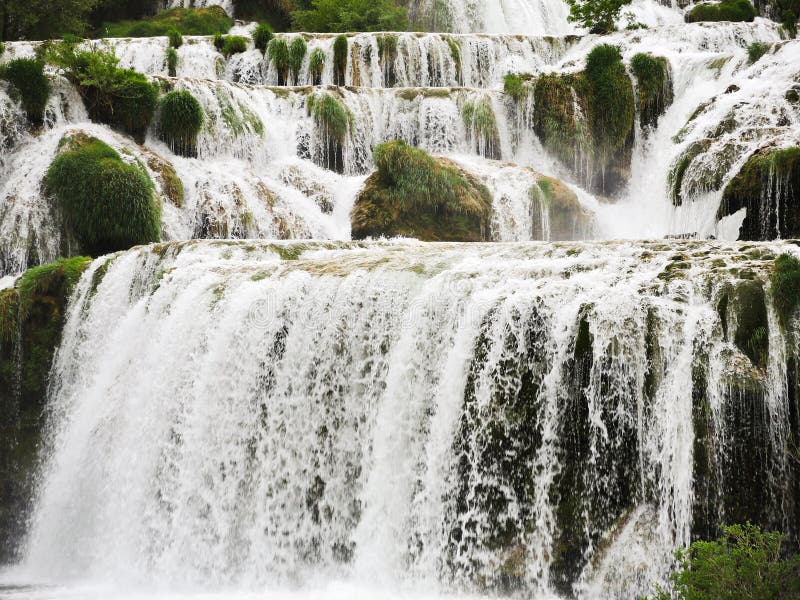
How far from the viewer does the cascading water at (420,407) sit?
6793mm

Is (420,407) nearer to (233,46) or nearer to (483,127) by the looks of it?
(483,127)

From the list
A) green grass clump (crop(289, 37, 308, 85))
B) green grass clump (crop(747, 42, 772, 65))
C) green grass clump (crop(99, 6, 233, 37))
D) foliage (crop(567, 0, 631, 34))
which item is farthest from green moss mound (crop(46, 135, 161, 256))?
foliage (crop(567, 0, 631, 34))

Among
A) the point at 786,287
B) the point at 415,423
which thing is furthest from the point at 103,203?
the point at 786,287

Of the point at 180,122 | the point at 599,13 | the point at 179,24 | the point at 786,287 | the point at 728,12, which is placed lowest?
the point at 786,287

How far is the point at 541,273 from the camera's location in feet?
27.8

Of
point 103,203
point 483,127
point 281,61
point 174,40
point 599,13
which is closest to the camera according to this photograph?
point 103,203

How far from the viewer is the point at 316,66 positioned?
72.1 feet

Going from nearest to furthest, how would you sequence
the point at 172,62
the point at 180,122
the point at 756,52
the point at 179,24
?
the point at 756,52 < the point at 180,122 < the point at 172,62 < the point at 179,24

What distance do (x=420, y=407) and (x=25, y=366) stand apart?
6.81m

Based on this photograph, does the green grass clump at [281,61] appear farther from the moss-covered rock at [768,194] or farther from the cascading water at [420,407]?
the moss-covered rock at [768,194]

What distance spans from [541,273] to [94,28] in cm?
2610

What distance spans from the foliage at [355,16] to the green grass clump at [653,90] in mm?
11532

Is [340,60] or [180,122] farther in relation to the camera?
[340,60]

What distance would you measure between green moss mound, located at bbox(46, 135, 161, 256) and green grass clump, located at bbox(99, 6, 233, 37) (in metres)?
13.6
